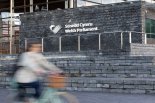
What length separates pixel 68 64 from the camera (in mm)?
20422

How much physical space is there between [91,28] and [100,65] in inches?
447

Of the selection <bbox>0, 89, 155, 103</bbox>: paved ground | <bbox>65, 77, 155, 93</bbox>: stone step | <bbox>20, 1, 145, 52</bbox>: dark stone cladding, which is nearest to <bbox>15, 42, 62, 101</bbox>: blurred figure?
Result: <bbox>0, 89, 155, 103</bbox>: paved ground

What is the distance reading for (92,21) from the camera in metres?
30.2

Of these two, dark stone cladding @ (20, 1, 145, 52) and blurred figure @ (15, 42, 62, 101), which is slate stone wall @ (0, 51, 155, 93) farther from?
blurred figure @ (15, 42, 62, 101)

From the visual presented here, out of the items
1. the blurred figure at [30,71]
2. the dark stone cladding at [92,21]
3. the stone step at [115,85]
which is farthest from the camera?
the dark stone cladding at [92,21]

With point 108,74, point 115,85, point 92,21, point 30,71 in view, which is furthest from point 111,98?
point 92,21

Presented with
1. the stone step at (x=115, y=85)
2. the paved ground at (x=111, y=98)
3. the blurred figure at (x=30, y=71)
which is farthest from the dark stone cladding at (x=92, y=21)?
the blurred figure at (x=30, y=71)

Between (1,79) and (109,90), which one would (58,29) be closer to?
(1,79)

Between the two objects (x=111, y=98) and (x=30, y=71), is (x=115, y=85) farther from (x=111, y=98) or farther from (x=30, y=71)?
(x=30, y=71)

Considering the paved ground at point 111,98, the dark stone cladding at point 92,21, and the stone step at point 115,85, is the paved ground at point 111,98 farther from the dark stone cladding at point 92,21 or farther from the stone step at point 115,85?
the dark stone cladding at point 92,21

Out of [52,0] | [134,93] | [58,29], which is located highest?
[52,0]

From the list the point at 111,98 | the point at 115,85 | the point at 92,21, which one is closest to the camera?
the point at 111,98

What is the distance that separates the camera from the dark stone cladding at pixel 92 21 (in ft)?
86.5

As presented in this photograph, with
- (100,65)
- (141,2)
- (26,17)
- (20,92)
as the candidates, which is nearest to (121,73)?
(100,65)
